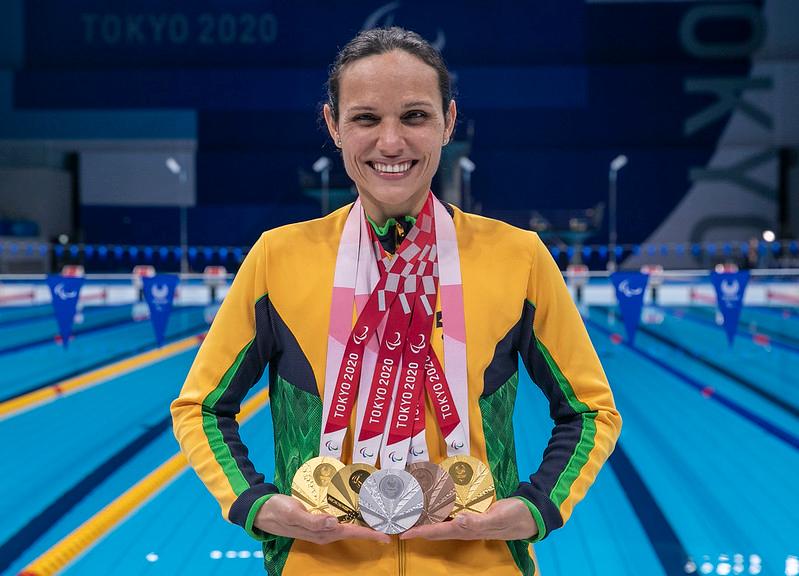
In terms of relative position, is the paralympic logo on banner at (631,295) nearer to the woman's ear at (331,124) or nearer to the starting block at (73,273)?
the starting block at (73,273)

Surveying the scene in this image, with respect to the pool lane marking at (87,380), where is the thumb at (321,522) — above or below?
above

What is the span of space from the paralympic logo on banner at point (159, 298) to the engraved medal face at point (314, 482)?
21.9 ft

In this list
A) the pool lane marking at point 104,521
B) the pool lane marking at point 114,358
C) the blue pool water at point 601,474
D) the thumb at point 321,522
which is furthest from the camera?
the pool lane marking at point 114,358

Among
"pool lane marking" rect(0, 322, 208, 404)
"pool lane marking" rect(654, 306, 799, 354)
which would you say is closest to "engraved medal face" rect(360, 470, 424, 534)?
"pool lane marking" rect(0, 322, 208, 404)

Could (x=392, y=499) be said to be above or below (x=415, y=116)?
below

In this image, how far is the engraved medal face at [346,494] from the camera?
1.09m

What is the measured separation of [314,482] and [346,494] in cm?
5

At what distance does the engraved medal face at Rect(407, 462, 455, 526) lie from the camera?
1082 mm

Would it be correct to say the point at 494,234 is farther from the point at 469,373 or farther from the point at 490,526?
the point at 490,526

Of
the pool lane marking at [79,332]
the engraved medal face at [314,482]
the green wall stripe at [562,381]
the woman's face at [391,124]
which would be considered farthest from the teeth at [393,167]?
the pool lane marking at [79,332]

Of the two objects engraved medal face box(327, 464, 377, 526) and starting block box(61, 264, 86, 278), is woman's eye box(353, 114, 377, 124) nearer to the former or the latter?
engraved medal face box(327, 464, 377, 526)

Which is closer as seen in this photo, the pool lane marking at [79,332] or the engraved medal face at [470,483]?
the engraved medal face at [470,483]

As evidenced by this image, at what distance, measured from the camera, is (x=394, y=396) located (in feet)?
3.92

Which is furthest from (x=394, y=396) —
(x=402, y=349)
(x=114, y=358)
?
(x=114, y=358)
